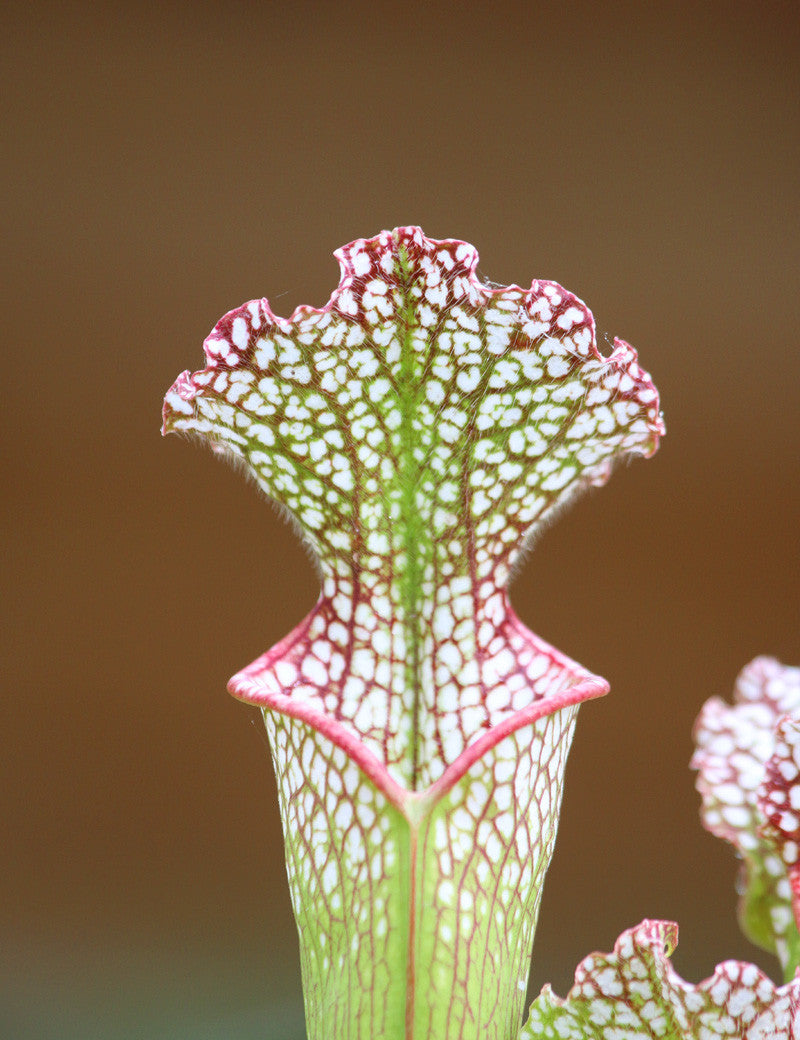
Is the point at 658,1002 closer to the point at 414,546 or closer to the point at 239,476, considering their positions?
the point at 414,546

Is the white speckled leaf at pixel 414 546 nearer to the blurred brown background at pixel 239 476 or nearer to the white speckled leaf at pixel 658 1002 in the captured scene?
the white speckled leaf at pixel 658 1002

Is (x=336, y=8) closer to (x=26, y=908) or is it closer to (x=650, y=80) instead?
(x=650, y=80)

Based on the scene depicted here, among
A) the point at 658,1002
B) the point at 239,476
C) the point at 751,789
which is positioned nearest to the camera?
the point at 658,1002

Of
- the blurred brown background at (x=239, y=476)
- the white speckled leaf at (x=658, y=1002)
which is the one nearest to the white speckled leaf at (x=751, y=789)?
the white speckled leaf at (x=658, y=1002)

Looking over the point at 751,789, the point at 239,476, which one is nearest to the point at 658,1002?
the point at 751,789

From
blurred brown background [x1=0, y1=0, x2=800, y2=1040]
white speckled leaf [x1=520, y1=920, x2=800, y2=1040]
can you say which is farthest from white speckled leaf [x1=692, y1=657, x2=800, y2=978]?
blurred brown background [x1=0, y1=0, x2=800, y2=1040]

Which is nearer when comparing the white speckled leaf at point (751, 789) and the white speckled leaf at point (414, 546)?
the white speckled leaf at point (414, 546)

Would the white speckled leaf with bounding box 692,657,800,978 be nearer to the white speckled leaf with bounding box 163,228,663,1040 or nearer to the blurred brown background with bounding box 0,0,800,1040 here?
the white speckled leaf with bounding box 163,228,663,1040

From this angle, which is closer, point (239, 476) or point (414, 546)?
point (414, 546)
